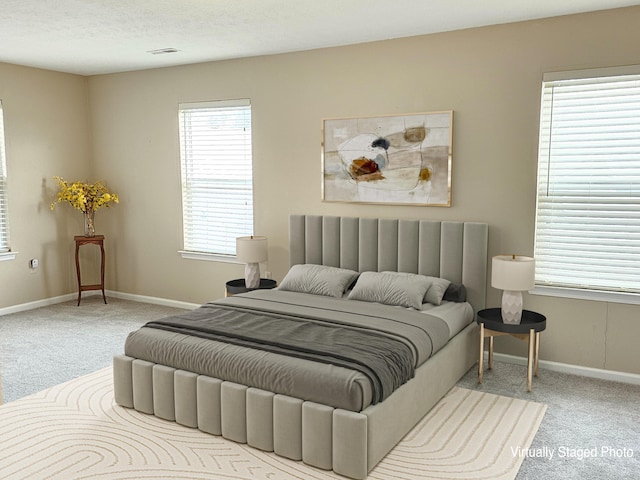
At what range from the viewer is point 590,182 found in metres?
4.00

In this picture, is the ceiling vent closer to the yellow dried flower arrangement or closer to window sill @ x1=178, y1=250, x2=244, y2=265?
the yellow dried flower arrangement

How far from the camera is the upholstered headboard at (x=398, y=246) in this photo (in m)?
4.38

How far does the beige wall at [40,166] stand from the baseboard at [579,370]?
15.8ft

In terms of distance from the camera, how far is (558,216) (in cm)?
414

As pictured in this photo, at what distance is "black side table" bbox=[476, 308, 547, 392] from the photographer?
3.83 metres

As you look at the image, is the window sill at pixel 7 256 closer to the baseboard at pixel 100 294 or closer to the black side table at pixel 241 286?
the baseboard at pixel 100 294

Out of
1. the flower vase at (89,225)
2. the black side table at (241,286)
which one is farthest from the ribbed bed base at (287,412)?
the flower vase at (89,225)

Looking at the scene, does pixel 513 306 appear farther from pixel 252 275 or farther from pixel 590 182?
pixel 252 275

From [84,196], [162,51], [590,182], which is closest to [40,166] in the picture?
[84,196]

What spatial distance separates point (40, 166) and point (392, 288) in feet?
13.8

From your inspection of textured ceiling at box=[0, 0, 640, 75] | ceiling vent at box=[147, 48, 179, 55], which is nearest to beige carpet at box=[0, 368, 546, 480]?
textured ceiling at box=[0, 0, 640, 75]

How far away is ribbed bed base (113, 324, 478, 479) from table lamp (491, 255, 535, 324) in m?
0.52

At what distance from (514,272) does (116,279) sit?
4656mm

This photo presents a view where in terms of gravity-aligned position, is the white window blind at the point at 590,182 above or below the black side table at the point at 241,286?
above
